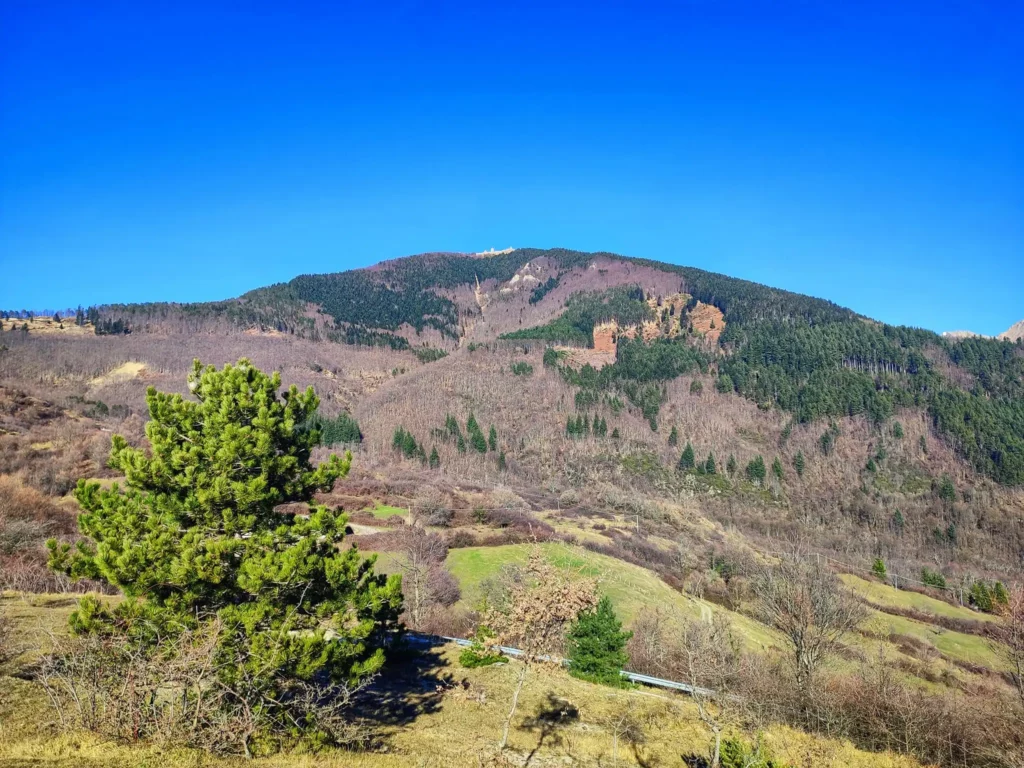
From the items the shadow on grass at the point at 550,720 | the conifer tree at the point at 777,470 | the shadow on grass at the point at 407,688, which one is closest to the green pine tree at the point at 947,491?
the conifer tree at the point at 777,470

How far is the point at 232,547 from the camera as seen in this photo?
43.9 ft

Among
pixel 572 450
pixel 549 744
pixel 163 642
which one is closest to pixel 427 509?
pixel 549 744

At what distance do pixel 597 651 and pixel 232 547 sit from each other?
17.8m

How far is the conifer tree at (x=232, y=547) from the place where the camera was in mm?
12266

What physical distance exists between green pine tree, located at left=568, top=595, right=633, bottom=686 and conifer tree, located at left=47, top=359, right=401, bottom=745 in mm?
12363

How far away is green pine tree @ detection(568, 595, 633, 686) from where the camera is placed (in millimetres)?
24812

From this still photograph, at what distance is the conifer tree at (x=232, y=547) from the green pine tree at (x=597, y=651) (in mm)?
12363

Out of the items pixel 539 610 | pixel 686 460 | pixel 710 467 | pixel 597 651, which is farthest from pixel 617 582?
pixel 710 467

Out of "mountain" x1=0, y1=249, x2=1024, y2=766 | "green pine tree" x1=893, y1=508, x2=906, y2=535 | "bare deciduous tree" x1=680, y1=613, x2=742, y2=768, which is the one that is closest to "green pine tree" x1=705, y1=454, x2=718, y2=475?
"mountain" x1=0, y1=249, x2=1024, y2=766

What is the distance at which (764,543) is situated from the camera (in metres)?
95.6

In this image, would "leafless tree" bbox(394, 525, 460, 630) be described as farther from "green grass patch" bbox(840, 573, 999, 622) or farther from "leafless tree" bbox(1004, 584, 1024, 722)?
"green grass patch" bbox(840, 573, 999, 622)

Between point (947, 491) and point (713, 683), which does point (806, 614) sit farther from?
point (947, 491)

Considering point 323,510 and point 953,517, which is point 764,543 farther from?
point 323,510

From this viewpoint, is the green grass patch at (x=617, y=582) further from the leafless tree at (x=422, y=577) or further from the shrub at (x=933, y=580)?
the shrub at (x=933, y=580)
